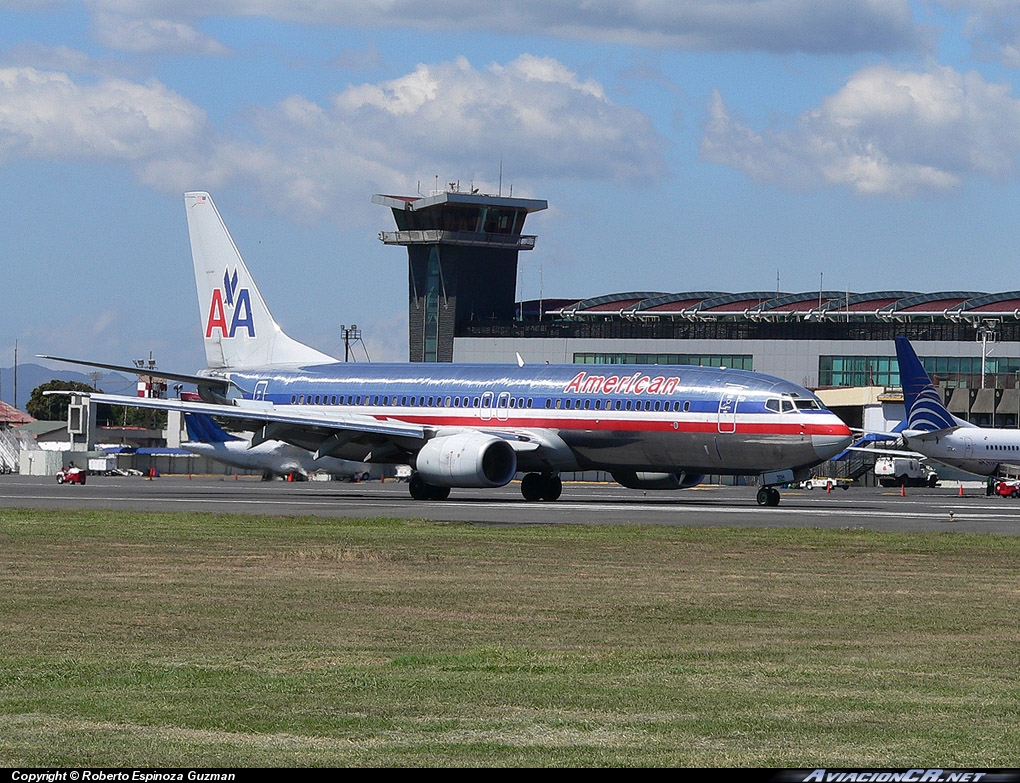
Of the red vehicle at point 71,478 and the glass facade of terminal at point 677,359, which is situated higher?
the glass facade of terminal at point 677,359

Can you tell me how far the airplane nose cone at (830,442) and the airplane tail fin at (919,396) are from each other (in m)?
26.3

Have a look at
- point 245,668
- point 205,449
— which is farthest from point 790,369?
point 245,668

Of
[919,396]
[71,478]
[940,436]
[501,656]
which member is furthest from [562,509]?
[71,478]

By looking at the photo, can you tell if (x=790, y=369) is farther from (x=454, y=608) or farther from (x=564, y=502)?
(x=454, y=608)

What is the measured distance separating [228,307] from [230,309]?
19cm

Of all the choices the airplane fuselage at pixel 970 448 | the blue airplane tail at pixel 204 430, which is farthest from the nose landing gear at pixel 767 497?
the blue airplane tail at pixel 204 430

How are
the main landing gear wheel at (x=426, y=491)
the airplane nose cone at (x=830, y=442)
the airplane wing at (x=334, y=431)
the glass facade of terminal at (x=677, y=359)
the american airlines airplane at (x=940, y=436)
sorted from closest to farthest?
1. the airplane nose cone at (x=830, y=442)
2. the airplane wing at (x=334, y=431)
3. the main landing gear wheel at (x=426, y=491)
4. the american airlines airplane at (x=940, y=436)
5. the glass facade of terminal at (x=677, y=359)

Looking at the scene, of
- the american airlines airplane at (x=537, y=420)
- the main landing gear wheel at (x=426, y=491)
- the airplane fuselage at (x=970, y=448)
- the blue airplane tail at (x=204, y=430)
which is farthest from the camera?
the airplane fuselage at (x=970, y=448)

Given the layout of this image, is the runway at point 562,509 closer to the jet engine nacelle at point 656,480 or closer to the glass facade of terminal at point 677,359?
the jet engine nacelle at point 656,480

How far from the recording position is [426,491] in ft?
169

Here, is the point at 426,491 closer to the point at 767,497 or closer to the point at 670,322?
the point at 767,497

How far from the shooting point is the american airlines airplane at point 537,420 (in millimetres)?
46781

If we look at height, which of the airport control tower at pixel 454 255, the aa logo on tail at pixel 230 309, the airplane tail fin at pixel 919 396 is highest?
the airport control tower at pixel 454 255

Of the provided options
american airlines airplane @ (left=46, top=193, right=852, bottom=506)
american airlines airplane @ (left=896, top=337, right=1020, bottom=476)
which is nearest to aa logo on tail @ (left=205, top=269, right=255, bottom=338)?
american airlines airplane @ (left=46, top=193, right=852, bottom=506)
